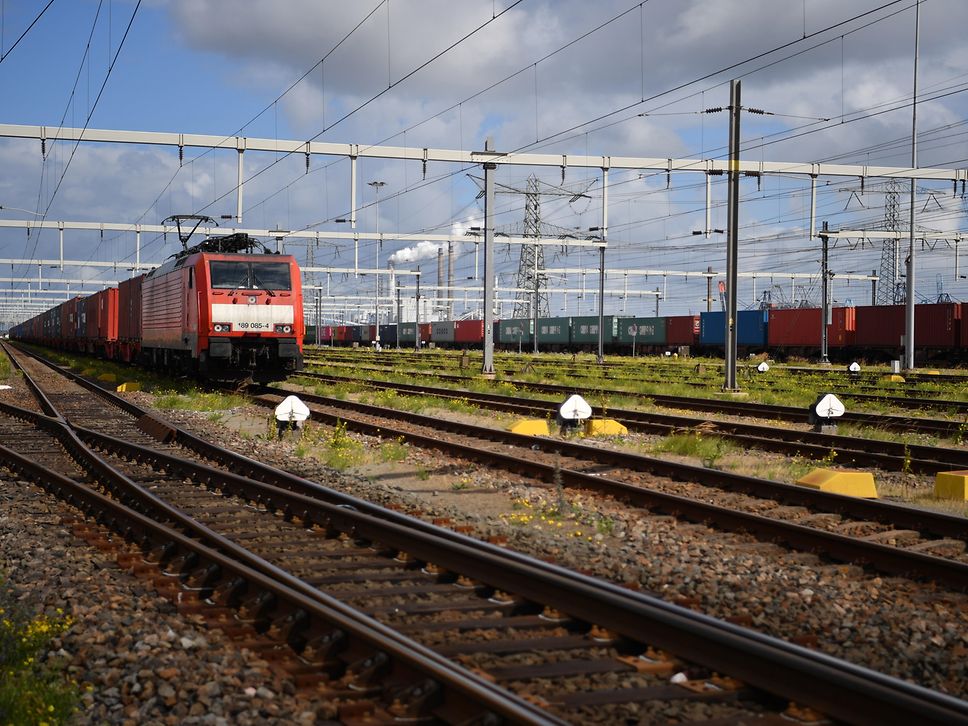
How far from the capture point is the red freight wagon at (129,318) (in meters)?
30.5

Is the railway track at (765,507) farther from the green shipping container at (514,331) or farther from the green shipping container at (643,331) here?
the green shipping container at (514,331)

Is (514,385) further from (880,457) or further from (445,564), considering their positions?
(445,564)

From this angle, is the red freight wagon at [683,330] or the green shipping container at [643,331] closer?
the red freight wagon at [683,330]

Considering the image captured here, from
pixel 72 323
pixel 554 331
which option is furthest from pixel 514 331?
pixel 72 323

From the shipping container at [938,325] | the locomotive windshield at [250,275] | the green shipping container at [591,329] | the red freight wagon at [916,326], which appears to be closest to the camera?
the locomotive windshield at [250,275]

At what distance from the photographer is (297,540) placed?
24.6ft

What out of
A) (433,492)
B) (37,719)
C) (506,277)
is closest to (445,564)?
(37,719)

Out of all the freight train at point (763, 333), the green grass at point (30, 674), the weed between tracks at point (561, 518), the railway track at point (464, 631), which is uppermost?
the freight train at point (763, 333)

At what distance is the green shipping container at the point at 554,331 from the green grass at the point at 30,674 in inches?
2429

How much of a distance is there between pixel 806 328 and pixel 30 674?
47.9 m

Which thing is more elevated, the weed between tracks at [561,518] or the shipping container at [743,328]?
the shipping container at [743,328]

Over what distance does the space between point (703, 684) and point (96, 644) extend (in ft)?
9.95

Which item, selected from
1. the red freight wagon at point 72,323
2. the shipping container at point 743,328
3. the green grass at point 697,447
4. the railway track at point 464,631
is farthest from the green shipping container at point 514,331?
the railway track at point 464,631

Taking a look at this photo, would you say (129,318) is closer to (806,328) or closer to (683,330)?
(806,328)
